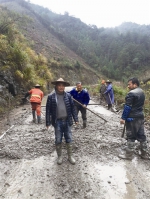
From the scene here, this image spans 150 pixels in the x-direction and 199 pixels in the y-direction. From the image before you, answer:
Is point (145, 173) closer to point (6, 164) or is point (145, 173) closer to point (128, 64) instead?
point (6, 164)

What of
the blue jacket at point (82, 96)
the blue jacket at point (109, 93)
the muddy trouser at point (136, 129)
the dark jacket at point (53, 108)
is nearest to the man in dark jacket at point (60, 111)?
the dark jacket at point (53, 108)

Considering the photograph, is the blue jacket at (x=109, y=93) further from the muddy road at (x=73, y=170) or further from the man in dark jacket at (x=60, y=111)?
the man in dark jacket at (x=60, y=111)

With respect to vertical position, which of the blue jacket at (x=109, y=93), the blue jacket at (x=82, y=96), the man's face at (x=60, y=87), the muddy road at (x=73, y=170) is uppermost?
the man's face at (x=60, y=87)

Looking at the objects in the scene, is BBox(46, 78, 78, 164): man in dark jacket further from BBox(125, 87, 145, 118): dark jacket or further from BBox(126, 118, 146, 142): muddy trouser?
BBox(126, 118, 146, 142): muddy trouser

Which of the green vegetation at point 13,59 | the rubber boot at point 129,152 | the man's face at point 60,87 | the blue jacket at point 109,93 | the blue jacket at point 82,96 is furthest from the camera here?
the green vegetation at point 13,59

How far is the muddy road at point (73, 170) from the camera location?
3.30 m

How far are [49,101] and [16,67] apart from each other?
1049cm

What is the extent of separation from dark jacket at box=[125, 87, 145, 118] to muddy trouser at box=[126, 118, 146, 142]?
15 centimetres

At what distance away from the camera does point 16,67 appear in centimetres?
1381

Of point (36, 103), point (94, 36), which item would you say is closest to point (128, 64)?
point (94, 36)

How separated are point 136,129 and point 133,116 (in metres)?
0.33

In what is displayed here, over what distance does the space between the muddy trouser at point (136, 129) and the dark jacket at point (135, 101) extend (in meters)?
0.15

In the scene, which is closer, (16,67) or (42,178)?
(42,178)

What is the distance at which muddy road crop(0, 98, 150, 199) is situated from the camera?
3.30 m
